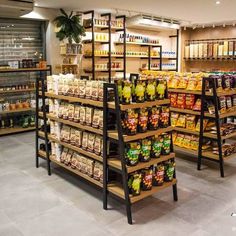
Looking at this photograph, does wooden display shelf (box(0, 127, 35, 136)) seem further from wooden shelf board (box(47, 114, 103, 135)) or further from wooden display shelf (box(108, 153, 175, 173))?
wooden display shelf (box(108, 153, 175, 173))

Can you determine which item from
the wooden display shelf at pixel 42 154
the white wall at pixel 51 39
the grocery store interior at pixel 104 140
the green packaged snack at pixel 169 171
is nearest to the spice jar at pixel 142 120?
the grocery store interior at pixel 104 140

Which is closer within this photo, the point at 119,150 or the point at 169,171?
the point at 119,150

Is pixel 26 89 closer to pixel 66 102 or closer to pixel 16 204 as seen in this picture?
pixel 66 102

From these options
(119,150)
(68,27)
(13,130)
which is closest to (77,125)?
(119,150)

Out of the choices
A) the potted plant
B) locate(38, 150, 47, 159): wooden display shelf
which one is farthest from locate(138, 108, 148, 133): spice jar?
the potted plant

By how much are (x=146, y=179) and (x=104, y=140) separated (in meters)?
0.61

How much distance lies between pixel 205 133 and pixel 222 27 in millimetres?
7430

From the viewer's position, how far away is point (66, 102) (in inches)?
157

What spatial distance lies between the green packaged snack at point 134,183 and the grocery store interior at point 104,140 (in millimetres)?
15

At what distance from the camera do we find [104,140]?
123 inches

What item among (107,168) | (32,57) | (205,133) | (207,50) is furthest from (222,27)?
(107,168)

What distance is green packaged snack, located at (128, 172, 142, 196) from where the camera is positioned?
9.89 ft

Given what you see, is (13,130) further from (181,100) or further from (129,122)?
(129,122)

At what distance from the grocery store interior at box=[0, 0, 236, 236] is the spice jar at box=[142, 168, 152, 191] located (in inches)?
0.4
